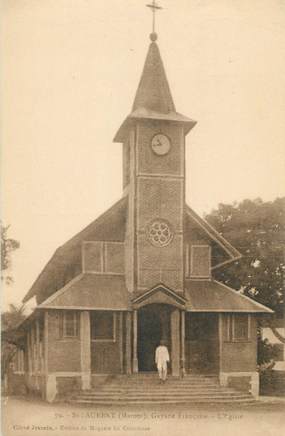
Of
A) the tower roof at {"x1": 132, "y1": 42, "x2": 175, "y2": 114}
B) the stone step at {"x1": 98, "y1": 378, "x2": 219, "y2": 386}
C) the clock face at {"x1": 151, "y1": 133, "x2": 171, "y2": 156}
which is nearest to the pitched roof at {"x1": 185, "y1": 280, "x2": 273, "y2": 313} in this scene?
the stone step at {"x1": 98, "y1": 378, "x2": 219, "y2": 386}

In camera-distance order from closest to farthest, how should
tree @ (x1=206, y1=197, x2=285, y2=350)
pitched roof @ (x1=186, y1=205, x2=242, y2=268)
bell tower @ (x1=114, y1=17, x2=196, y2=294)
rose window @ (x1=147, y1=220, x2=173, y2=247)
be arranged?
bell tower @ (x1=114, y1=17, x2=196, y2=294) → rose window @ (x1=147, y1=220, x2=173, y2=247) → pitched roof @ (x1=186, y1=205, x2=242, y2=268) → tree @ (x1=206, y1=197, x2=285, y2=350)

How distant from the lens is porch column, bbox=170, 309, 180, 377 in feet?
82.8

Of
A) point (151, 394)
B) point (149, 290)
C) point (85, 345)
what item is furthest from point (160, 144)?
point (151, 394)

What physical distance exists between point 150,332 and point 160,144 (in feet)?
21.5

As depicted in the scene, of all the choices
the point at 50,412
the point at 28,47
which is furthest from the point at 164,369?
the point at 28,47

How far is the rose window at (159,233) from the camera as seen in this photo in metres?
26.3

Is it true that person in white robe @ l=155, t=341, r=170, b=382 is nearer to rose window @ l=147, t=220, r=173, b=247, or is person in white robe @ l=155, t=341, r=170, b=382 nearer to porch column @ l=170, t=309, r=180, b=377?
porch column @ l=170, t=309, r=180, b=377

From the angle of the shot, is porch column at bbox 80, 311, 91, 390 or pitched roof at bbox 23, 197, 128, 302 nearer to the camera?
porch column at bbox 80, 311, 91, 390

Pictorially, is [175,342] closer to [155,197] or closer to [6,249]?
[155,197]

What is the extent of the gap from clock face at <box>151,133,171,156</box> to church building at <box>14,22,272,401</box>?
34 millimetres

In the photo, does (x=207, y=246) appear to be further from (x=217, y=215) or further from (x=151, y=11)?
(x=151, y=11)

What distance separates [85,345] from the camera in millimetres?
24859

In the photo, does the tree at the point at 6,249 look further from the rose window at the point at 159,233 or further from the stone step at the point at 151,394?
the rose window at the point at 159,233

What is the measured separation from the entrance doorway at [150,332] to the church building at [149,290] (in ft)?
0.12
